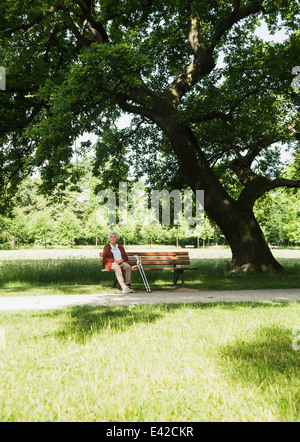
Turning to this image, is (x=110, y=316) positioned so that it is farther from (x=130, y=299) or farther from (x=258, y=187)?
(x=258, y=187)

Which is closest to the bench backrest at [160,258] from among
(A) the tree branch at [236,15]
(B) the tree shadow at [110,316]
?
(B) the tree shadow at [110,316]

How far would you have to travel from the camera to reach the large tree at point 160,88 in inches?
437

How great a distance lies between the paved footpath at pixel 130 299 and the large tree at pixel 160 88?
4.43 m

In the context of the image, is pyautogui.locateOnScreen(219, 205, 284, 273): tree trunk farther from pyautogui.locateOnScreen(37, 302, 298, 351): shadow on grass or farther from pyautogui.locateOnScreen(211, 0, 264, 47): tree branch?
pyautogui.locateOnScreen(37, 302, 298, 351): shadow on grass

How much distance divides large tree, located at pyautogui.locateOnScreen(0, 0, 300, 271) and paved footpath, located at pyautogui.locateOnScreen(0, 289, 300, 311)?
14.5ft

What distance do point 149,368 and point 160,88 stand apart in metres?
14.5

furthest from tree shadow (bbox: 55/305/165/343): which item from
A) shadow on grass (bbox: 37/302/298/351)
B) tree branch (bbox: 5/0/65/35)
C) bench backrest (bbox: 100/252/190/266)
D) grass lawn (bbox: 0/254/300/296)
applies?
tree branch (bbox: 5/0/65/35)

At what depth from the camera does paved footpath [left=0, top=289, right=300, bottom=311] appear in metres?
7.34

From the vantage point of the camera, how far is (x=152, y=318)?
573 cm

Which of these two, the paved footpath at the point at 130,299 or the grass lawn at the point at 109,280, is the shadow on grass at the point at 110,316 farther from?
the grass lawn at the point at 109,280

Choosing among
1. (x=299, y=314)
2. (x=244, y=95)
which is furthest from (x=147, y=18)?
(x=299, y=314)

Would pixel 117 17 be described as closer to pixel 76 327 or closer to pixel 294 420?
pixel 76 327

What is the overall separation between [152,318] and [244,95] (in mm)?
10814

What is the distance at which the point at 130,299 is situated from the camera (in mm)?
8094
